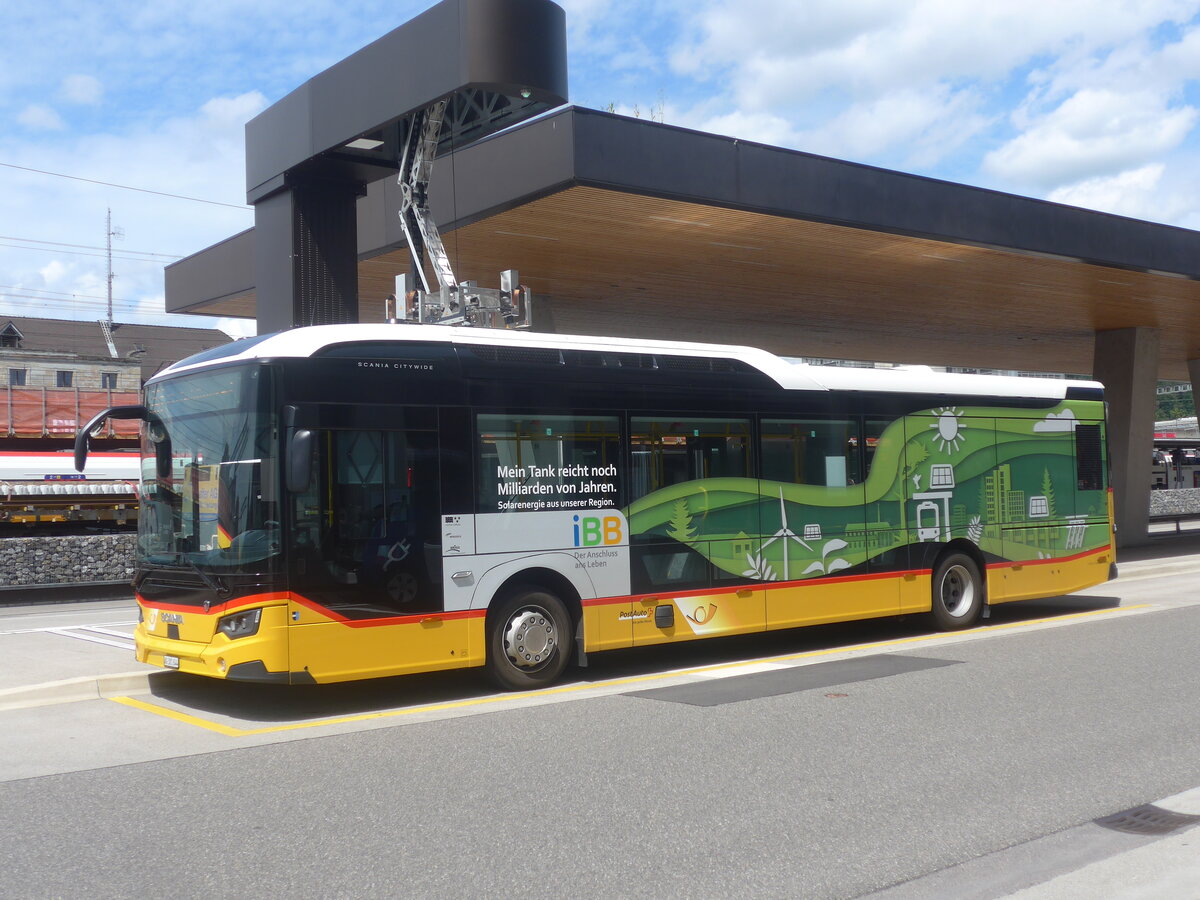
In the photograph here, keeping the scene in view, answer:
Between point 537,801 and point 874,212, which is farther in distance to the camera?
point 874,212

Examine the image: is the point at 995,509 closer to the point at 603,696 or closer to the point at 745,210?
the point at 745,210

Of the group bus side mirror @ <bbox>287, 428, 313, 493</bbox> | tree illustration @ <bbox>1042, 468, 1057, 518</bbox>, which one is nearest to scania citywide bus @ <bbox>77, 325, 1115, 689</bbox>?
bus side mirror @ <bbox>287, 428, 313, 493</bbox>

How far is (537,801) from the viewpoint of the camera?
6336mm

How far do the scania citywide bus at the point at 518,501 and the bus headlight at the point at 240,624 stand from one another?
17 millimetres

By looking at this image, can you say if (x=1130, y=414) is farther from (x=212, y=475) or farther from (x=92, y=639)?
(x=212, y=475)

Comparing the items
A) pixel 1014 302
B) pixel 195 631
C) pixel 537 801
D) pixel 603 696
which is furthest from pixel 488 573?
pixel 1014 302

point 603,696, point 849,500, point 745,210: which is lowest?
point 603,696

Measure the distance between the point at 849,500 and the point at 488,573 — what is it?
4788 millimetres

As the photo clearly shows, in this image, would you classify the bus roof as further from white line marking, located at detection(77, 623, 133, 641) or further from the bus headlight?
white line marking, located at detection(77, 623, 133, 641)

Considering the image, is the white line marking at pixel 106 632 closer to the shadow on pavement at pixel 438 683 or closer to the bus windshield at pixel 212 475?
the shadow on pavement at pixel 438 683

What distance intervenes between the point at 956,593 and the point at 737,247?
22.7ft

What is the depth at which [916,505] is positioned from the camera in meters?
13.5

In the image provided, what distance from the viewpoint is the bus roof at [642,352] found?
9.12 m

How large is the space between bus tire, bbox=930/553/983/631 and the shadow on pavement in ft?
1.04
